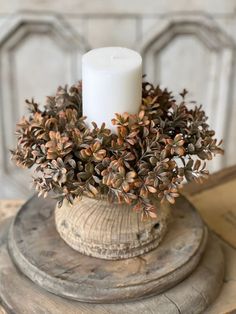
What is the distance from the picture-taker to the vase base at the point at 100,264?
689 millimetres

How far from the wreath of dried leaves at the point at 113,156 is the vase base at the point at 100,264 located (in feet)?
0.26

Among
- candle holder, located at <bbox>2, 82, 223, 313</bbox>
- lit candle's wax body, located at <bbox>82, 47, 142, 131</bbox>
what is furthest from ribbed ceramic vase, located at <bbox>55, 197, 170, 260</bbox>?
lit candle's wax body, located at <bbox>82, 47, 142, 131</bbox>

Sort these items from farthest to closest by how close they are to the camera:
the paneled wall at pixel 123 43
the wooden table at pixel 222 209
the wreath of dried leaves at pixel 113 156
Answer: the paneled wall at pixel 123 43, the wooden table at pixel 222 209, the wreath of dried leaves at pixel 113 156

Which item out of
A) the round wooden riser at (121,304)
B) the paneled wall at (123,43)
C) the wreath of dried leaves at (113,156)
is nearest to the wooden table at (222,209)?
the round wooden riser at (121,304)

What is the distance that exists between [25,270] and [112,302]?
12 cm

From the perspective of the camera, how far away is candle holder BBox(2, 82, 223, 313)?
2.16 ft

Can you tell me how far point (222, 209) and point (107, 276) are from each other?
11.3 inches

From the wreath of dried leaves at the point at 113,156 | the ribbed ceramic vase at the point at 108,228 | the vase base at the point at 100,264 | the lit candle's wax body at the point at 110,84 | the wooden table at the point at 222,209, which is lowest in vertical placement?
the wooden table at the point at 222,209

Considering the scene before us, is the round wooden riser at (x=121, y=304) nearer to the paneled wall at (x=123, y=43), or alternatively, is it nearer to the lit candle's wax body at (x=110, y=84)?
the lit candle's wax body at (x=110, y=84)

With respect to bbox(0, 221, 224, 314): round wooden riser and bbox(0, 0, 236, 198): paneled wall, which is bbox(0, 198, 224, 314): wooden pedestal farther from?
bbox(0, 0, 236, 198): paneled wall

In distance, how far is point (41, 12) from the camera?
4.98 feet

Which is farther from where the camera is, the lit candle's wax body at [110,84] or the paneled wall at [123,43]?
the paneled wall at [123,43]

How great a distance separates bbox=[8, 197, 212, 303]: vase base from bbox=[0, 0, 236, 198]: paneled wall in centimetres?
84

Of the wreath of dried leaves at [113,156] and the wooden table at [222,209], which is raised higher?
the wreath of dried leaves at [113,156]
